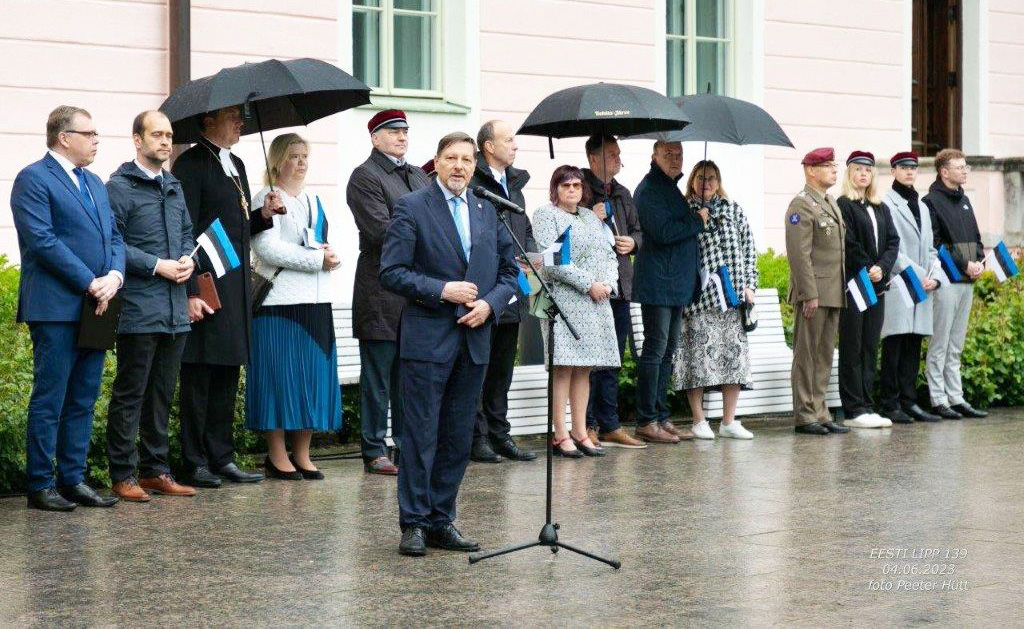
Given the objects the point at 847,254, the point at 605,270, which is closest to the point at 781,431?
the point at 847,254

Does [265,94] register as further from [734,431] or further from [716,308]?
[734,431]

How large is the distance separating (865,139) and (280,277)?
9.33 meters

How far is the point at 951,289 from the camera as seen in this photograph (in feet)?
41.4

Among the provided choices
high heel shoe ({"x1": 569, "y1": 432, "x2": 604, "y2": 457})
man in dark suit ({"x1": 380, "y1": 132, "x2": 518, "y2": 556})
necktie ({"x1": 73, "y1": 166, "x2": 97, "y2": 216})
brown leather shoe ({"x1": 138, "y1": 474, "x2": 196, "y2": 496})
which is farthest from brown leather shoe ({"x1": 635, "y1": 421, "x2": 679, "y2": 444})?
necktie ({"x1": 73, "y1": 166, "x2": 97, "y2": 216})

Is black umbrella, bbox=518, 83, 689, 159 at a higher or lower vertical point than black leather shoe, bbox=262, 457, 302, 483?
higher

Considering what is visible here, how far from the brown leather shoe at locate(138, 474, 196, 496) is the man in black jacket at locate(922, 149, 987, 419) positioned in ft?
21.1

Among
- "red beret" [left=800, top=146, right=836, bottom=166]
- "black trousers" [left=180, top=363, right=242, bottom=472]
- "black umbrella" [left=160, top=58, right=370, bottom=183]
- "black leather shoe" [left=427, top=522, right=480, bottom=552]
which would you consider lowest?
"black leather shoe" [left=427, top=522, right=480, bottom=552]

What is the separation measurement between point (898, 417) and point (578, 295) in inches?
136

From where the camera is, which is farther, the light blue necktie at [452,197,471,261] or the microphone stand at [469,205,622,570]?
the light blue necktie at [452,197,471,261]

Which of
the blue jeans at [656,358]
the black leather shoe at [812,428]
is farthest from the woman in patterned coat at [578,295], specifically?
the black leather shoe at [812,428]

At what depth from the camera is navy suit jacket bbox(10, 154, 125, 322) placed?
7.94m

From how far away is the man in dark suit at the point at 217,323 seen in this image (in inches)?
349

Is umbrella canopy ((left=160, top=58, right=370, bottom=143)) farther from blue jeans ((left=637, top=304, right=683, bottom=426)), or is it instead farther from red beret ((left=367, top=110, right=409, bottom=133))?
blue jeans ((left=637, top=304, right=683, bottom=426))

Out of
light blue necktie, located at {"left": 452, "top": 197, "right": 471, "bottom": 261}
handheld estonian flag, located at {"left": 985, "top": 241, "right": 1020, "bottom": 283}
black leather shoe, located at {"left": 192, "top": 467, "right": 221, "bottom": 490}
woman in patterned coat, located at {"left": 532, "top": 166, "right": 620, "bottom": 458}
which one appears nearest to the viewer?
light blue necktie, located at {"left": 452, "top": 197, "right": 471, "bottom": 261}
